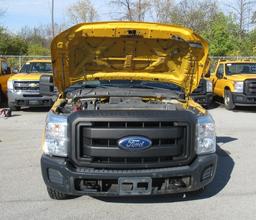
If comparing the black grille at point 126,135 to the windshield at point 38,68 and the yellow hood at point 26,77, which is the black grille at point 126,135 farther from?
the windshield at point 38,68

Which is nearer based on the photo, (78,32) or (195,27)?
(78,32)

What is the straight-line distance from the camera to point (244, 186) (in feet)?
20.1

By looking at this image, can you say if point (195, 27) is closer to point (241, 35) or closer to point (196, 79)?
point (241, 35)

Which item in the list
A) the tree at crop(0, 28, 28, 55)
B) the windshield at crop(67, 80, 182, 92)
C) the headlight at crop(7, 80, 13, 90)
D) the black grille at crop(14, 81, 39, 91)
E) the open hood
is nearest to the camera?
the open hood

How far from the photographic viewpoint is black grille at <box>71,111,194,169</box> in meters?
4.88

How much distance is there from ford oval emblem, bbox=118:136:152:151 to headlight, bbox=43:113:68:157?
25.5 inches

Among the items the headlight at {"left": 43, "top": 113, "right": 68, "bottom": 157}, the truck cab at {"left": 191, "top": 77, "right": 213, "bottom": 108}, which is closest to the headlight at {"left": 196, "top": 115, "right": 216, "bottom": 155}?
the headlight at {"left": 43, "top": 113, "right": 68, "bottom": 157}

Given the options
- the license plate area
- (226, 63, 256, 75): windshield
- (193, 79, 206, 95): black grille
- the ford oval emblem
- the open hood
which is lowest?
the license plate area

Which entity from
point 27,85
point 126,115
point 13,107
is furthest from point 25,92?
point 126,115

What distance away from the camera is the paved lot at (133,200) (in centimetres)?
507

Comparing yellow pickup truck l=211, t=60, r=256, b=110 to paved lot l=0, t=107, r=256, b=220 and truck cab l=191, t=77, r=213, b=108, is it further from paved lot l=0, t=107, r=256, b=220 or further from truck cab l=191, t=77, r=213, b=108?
paved lot l=0, t=107, r=256, b=220

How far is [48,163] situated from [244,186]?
280 centimetres

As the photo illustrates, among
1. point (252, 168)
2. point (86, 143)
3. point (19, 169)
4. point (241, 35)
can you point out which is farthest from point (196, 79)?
point (241, 35)

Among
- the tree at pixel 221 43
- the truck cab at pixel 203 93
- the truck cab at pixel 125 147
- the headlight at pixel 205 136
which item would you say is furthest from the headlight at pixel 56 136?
the tree at pixel 221 43
